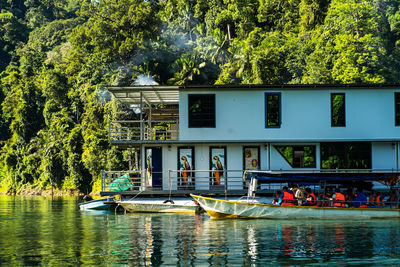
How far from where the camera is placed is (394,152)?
32.8 meters

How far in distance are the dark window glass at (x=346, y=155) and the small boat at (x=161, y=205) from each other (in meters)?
7.68

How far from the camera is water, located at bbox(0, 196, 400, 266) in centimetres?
1789

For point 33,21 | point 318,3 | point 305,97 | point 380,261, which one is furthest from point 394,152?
point 33,21

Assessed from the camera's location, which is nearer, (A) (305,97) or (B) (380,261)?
(B) (380,261)

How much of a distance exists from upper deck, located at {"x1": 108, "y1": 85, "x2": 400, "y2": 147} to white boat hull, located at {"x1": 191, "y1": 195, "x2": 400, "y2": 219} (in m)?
5.37

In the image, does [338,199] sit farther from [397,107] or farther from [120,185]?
[120,185]

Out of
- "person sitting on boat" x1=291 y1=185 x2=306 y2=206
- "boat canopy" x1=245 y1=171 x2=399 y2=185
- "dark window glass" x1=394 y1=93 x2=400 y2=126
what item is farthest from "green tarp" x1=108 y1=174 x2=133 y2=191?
"dark window glass" x1=394 y1=93 x2=400 y2=126

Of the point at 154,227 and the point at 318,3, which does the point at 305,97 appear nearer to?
the point at 154,227

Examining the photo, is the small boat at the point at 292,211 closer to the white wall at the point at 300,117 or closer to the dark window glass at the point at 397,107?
the white wall at the point at 300,117

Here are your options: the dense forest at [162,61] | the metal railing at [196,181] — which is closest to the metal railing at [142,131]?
the metal railing at [196,181]

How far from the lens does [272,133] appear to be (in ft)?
107

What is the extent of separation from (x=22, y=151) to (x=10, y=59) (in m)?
41.8

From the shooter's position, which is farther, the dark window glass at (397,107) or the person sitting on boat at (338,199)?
the dark window glass at (397,107)

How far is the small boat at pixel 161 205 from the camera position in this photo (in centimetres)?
3105
